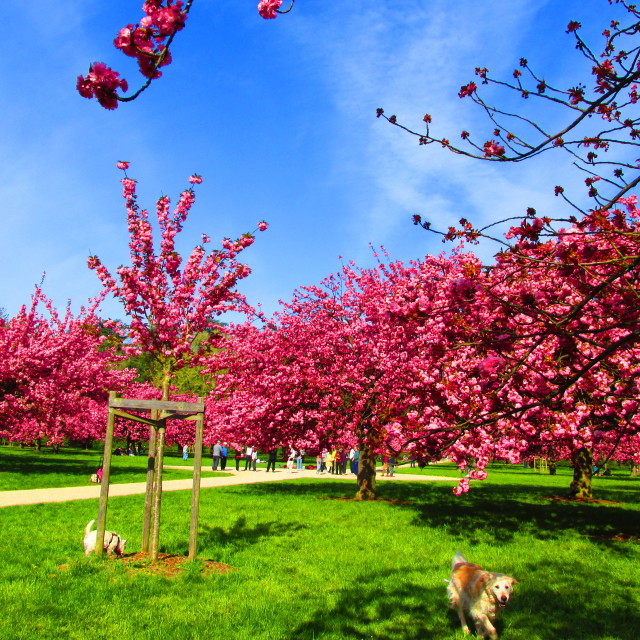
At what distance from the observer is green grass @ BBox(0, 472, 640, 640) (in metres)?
4.83

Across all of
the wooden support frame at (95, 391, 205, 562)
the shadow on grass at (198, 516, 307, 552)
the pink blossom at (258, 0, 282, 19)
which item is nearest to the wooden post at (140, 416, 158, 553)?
the wooden support frame at (95, 391, 205, 562)

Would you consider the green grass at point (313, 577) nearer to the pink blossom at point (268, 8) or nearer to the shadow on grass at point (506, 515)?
the shadow on grass at point (506, 515)

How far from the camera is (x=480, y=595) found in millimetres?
4773

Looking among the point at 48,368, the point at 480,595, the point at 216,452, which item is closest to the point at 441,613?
the point at 480,595

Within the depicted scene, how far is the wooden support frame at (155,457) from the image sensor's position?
261 inches

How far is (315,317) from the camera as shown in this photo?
16.6 metres

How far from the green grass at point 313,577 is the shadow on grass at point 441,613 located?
20 millimetres

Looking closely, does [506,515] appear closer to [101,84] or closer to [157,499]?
[157,499]

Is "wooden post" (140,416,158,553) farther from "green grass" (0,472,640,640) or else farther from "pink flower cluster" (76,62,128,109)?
"pink flower cluster" (76,62,128,109)

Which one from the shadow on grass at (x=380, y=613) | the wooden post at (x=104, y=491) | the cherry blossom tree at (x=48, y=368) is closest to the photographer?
the shadow on grass at (x=380, y=613)

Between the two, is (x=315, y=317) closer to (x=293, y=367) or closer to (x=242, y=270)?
(x=293, y=367)

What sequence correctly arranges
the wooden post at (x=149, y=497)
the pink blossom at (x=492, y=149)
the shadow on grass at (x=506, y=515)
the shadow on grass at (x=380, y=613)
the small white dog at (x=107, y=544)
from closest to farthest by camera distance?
the pink blossom at (x=492, y=149)
the shadow on grass at (x=380, y=613)
the small white dog at (x=107, y=544)
the wooden post at (x=149, y=497)
the shadow on grass at (x=506, y=515)

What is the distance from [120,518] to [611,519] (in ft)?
36.3

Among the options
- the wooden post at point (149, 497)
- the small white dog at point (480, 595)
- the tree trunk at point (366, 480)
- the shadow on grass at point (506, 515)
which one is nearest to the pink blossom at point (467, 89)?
the small white dog at point (480, 595)
